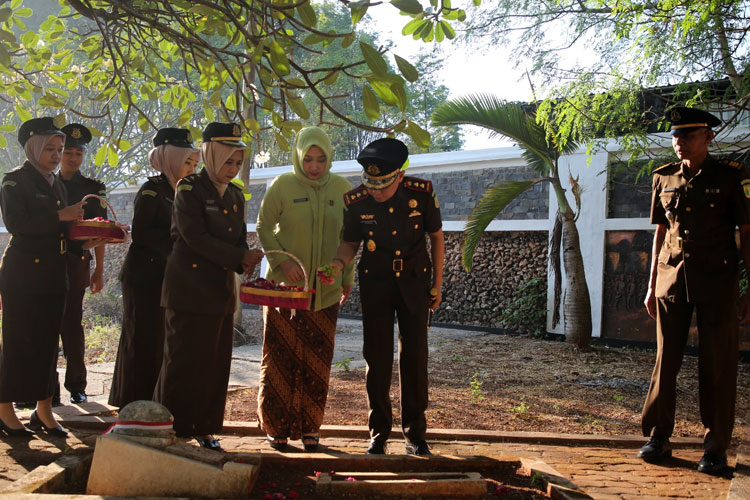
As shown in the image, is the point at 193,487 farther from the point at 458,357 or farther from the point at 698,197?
the point at 458,357

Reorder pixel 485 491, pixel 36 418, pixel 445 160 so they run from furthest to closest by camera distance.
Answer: pixel 445 160, pixel 36 418, pixel 485 491

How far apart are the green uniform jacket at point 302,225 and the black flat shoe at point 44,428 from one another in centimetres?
164

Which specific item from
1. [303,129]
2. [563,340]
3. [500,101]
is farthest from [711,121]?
[563,340]

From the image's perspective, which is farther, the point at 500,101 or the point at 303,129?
the point at 500,101

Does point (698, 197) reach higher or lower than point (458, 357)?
higher

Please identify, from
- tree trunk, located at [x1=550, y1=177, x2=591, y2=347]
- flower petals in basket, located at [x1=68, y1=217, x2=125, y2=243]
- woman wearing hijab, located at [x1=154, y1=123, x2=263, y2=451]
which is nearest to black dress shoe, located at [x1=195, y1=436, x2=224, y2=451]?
woman wearing hijab, located at [x1=154, y1=123, x2=263, y2=451]

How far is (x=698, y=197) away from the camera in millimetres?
3906

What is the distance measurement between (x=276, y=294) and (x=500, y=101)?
6.83 metres

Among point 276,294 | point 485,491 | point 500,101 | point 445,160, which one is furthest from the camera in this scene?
point 445,160

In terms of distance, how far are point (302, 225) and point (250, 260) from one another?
0.48 meters

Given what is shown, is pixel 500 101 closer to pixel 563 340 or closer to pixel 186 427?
pixel 563 340

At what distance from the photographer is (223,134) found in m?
3.75

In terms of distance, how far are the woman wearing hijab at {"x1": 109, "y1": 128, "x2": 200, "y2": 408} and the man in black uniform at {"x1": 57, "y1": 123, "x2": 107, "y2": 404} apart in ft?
2.88

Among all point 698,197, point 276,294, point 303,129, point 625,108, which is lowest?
point 276,294
